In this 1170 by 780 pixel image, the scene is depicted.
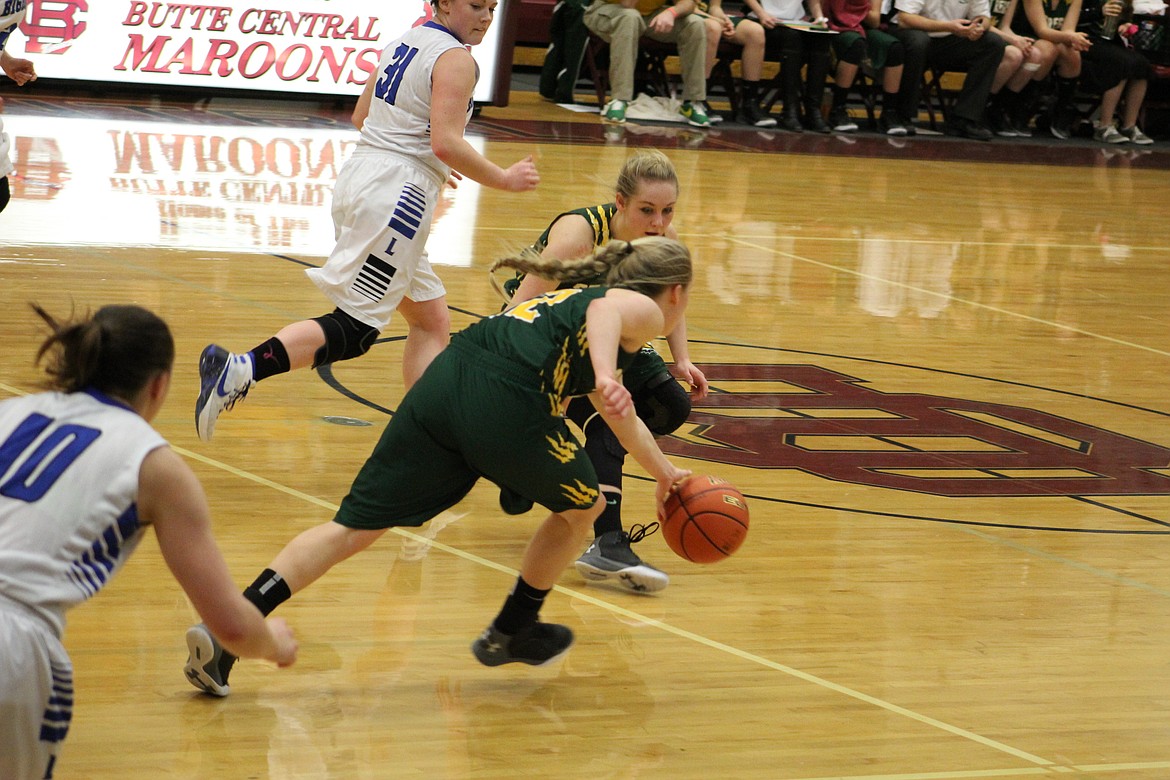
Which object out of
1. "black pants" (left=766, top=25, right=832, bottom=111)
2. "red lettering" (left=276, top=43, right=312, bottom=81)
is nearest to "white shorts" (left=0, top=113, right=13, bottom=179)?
"red lettering" (left=276, top=43, right=312, bottom=81)

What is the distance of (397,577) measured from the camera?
4109 millimetres

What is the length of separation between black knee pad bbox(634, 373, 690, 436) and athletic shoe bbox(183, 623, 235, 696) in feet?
5.53

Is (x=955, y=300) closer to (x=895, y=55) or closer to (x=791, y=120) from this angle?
(x=791, y=120)

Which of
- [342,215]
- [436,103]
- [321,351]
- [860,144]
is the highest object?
[436,103]

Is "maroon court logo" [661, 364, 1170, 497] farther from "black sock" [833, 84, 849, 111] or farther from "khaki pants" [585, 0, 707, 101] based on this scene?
"black sock" [833, 84, 849, 111]

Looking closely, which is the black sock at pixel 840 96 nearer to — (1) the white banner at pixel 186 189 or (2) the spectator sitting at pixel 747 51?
(2) the spectator sitting at pixel 747 51

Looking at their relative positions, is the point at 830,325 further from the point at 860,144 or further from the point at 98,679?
the point at 860,144

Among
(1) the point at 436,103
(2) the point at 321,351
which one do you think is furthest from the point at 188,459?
(1) the point at 436,103

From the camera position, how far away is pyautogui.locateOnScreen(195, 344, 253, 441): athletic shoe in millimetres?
4547

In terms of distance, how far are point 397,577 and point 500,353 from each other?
100 cm

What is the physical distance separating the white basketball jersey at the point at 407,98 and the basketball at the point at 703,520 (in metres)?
1.64

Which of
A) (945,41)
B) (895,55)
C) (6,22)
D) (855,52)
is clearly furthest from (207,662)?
(945,41)

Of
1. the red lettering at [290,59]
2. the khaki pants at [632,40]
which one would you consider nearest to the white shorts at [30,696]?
the red lettering at [290,59]

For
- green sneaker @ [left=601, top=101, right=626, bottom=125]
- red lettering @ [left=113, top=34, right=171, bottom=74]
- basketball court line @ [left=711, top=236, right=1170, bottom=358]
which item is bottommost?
green sneaker @ [left=601, top=101, right=626, bottom=125]
